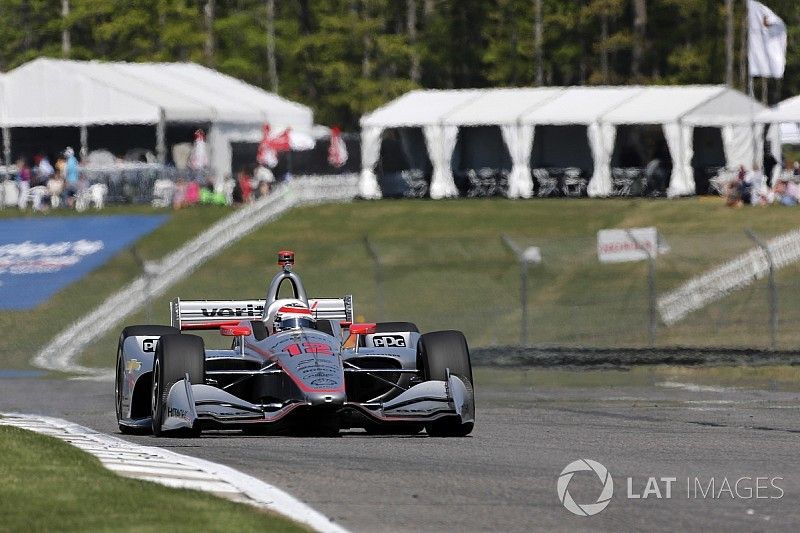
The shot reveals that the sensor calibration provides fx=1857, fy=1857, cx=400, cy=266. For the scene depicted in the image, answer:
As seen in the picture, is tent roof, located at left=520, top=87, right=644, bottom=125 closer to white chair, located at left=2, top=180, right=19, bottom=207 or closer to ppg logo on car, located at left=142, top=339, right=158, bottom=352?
white chair, located at left=2, top=180, right=19, bottom=207

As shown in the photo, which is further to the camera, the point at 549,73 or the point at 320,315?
the point at 549,73

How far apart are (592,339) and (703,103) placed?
77.2ft

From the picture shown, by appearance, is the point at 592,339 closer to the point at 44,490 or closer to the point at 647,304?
the point at 647,304

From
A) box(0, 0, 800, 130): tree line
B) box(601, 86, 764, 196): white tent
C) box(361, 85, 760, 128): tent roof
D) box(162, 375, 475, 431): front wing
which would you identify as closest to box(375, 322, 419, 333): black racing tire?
box(162, 375, 475, 431): front wing

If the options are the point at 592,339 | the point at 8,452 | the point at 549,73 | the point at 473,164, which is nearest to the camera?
the point at 8,452

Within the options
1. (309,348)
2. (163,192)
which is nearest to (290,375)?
(309,348)

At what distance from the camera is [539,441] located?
43.6 feet

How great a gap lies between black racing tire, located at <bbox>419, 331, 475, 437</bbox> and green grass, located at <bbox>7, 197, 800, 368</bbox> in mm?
10863

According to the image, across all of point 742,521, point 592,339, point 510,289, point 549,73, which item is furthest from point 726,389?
point 549,73

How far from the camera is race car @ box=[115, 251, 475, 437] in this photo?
1284 cm

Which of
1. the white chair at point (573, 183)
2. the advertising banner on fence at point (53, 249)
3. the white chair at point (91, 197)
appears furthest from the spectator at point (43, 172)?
the white chair at point (573, 183)

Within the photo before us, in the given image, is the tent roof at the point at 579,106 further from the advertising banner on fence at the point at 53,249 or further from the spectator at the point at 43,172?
the spectator at the point at 43,172

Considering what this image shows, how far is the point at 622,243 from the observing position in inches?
993

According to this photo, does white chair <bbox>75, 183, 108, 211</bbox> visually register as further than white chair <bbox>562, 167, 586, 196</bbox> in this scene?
No
